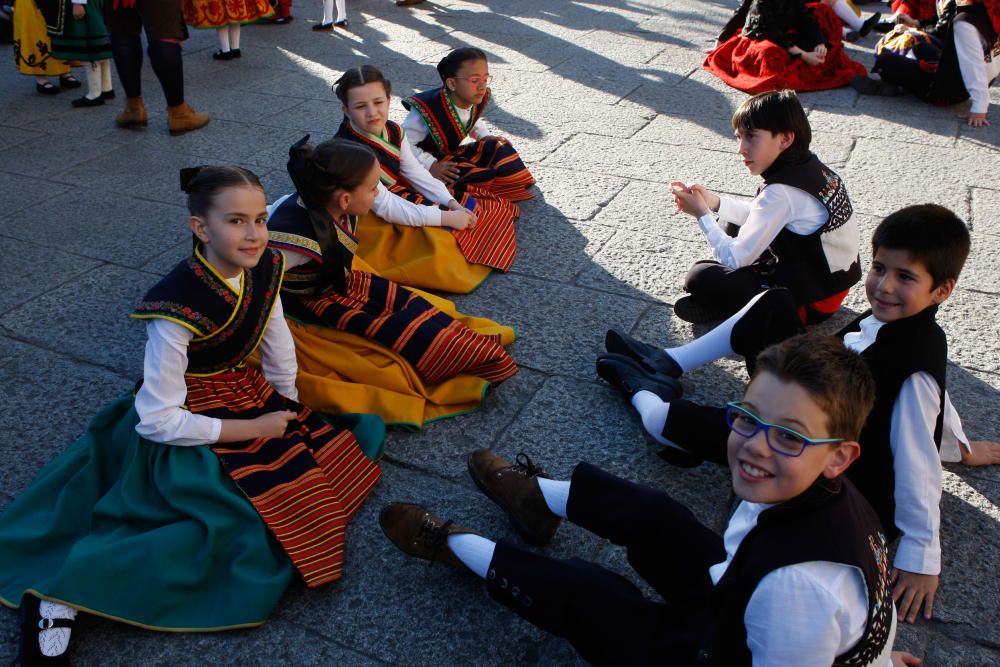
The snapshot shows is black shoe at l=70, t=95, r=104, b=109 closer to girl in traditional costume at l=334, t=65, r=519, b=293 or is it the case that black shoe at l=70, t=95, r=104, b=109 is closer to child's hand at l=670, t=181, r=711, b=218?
girl in traditional costume at l=334, t=65, r=519, b=293

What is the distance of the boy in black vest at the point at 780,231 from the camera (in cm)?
291

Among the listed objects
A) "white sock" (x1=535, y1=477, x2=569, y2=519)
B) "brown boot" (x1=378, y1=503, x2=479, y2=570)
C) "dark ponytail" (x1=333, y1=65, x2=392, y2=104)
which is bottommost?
"brown boot" (x1=378, y1=503, x2=479, y2=570)

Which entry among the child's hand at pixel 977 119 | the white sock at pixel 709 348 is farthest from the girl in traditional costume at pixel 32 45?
the child's hand at pixel 977 119

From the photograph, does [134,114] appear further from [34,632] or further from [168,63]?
[34,632]

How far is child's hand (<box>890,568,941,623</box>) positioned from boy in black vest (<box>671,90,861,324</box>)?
1265 mm

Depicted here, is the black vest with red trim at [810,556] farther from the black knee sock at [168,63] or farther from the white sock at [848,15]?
the white sock at [848,15]

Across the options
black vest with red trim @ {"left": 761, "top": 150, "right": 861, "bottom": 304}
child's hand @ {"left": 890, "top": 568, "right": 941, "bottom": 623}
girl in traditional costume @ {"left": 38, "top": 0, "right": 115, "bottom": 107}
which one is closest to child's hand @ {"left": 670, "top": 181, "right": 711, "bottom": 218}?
black vest with red trim @ {"left": 761, "top": 150, "right": 861, "bottom": 304}

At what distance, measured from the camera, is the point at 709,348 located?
2.83m

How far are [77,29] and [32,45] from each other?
1.92ft

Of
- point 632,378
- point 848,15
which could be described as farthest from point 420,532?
point 848,15

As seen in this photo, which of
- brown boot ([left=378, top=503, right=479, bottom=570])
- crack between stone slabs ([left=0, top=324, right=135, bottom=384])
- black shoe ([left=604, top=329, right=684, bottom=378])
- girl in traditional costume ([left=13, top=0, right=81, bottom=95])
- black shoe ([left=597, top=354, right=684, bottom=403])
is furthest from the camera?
girl in traditional costume ([left=13, top=0, right=81, bottom=95])

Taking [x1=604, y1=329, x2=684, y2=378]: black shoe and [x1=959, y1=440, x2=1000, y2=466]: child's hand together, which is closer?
[x1=959, y1=440, x2=1000, y2=466]: child's hand

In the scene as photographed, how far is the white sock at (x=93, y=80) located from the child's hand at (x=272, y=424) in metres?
4.38

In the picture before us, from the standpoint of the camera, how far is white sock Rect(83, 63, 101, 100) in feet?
18.6
